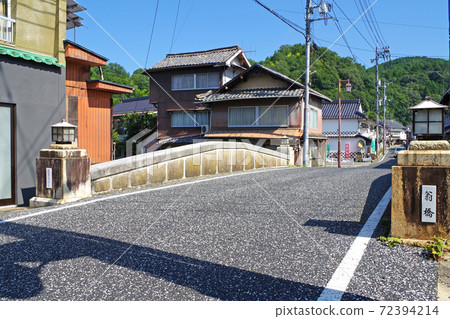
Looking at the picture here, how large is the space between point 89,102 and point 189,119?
13.4 m

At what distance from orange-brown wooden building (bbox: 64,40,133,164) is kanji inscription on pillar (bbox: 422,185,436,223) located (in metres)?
12.0

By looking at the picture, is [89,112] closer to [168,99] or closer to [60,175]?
[60,175]

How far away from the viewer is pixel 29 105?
9.80 metres

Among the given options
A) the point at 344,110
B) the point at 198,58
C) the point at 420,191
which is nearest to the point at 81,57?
the point at 420,191

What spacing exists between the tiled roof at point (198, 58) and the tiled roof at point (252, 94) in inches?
101

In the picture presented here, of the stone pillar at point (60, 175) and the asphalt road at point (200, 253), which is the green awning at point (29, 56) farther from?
the asphalt road at point (200, 253)

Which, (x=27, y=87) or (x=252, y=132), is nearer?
(x=27, y=87)

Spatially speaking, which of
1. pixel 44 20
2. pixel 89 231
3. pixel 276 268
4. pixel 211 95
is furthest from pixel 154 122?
pixel 276 268

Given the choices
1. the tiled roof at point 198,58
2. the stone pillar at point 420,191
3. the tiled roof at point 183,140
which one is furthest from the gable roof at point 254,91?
the stone pillar at point 420,191

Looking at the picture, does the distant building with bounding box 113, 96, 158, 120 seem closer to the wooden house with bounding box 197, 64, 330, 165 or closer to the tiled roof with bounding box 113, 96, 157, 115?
the tiled roof with bounding box 113, 96, 157, 115

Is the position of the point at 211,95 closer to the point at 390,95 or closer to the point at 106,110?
the point at 106,110

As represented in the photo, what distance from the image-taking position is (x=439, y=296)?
9.27ft

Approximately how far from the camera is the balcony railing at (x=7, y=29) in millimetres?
9508

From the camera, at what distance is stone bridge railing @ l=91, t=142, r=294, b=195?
8273 millimetres
